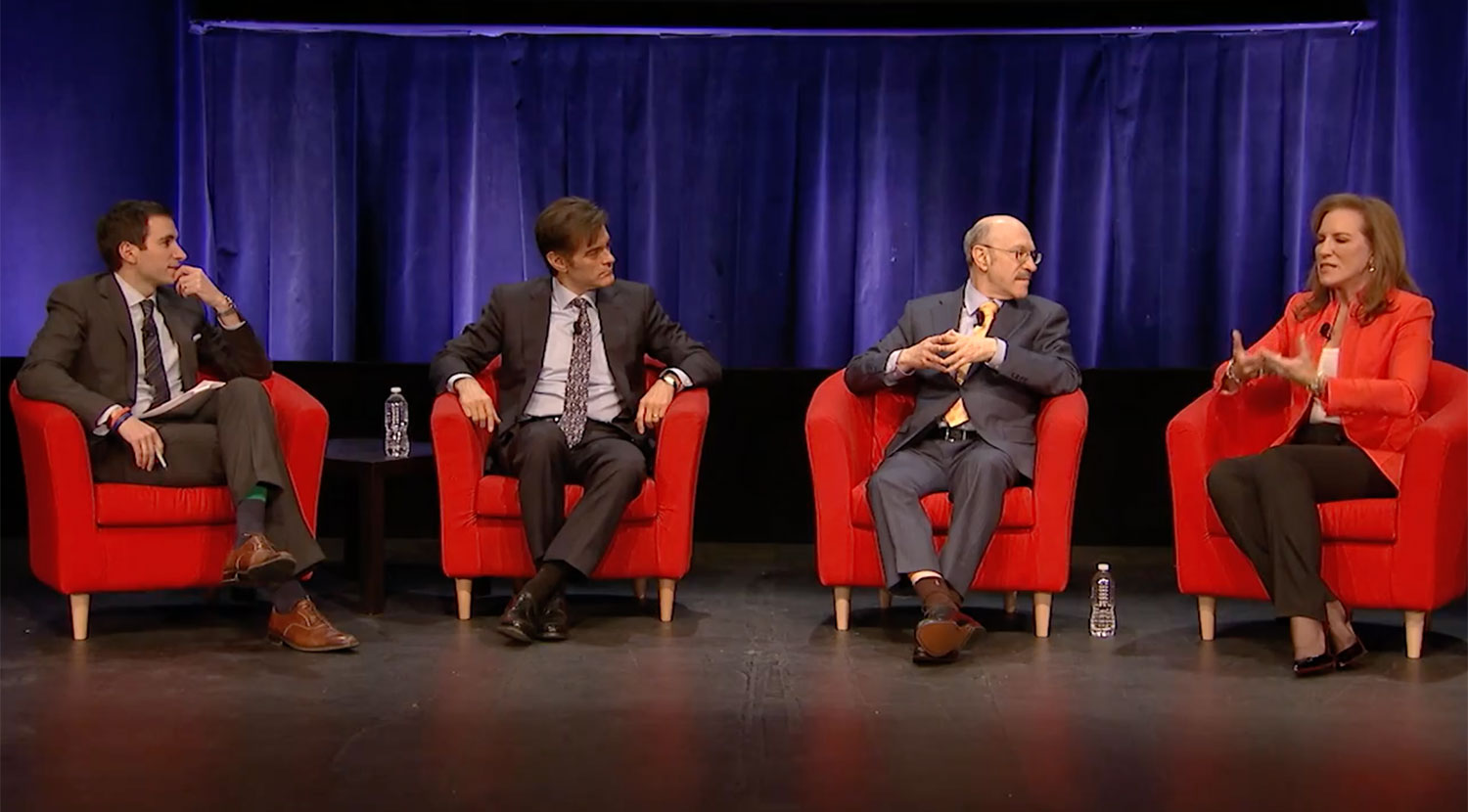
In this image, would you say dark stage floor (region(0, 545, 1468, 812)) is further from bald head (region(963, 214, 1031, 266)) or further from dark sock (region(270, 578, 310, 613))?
bald head (region(963, 214, 1031, 266))

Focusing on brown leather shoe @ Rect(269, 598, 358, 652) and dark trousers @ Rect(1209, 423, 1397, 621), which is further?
brown leather shoe @ Rect(269, 598, 358, 652)

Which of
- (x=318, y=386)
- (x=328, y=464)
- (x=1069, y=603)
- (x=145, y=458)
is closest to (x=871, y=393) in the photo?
(x=1069, y=603)

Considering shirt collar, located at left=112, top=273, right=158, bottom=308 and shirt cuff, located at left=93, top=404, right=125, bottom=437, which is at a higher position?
shirt collar, located at left=112, top=273, right=158, bottom=308

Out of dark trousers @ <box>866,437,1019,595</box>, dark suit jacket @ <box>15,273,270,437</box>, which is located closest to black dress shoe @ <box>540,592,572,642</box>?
dark trousers @ <box>866,437,1019,595</box>

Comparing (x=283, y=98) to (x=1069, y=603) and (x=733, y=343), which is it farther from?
(x=1069, y=603)

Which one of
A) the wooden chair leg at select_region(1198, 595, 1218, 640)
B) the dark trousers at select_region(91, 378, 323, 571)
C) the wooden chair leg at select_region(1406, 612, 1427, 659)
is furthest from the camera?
the wooden chair leg at select_region(1198, 595, 1218, 640)

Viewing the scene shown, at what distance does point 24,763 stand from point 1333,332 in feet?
10.8

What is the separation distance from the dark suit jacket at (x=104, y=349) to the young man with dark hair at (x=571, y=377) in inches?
23.2

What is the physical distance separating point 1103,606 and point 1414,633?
30.6 inches

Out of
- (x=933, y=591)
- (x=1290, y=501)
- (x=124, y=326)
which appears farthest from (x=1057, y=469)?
(x=124, y=326)

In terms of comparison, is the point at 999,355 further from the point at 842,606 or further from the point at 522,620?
the point at 522,620

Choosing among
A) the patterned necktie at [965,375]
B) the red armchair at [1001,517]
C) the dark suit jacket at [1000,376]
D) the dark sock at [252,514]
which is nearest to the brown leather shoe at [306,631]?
the dark sock at [252,514]

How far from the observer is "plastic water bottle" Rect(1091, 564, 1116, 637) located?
455 cm

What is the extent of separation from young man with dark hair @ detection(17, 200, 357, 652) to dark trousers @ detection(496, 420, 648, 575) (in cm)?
57
